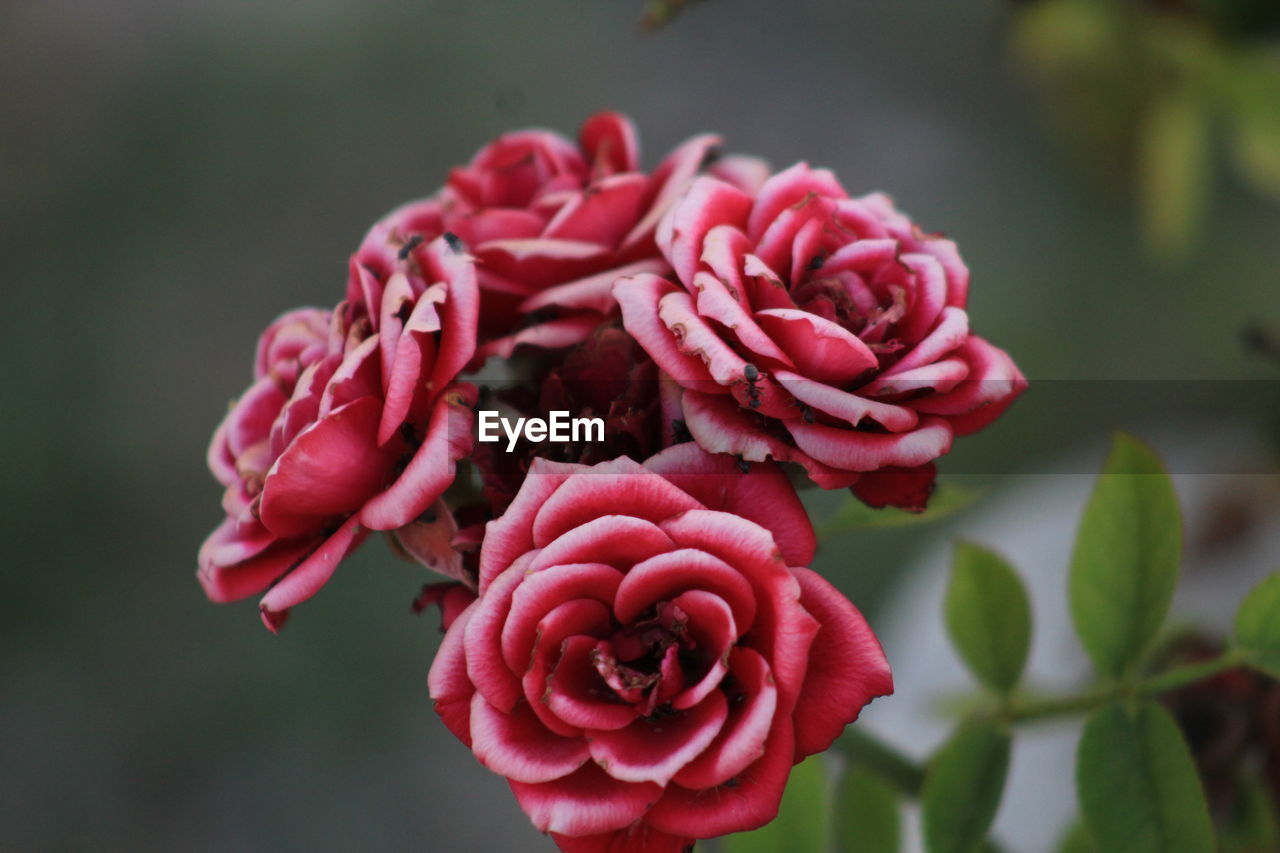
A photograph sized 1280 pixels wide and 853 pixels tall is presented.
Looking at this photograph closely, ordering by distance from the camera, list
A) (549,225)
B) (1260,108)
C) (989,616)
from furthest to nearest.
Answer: (1260,108) → (989,616) → (549,225)

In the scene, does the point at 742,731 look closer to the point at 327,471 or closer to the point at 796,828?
the point at 327,471

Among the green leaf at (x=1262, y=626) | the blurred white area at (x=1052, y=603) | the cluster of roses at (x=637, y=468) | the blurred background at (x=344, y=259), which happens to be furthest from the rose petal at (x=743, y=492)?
the blurred background at (x=344, y=259)

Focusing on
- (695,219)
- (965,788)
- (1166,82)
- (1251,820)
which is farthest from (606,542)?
(1166,82)

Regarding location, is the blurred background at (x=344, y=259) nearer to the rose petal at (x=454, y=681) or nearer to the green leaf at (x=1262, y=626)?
the green leaf at (x=1262, y=626)

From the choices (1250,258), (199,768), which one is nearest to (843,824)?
(199,768)

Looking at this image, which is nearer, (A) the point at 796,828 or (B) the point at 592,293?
(B) the point at 592,293

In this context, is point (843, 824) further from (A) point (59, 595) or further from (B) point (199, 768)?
(A) point (59, 595)
